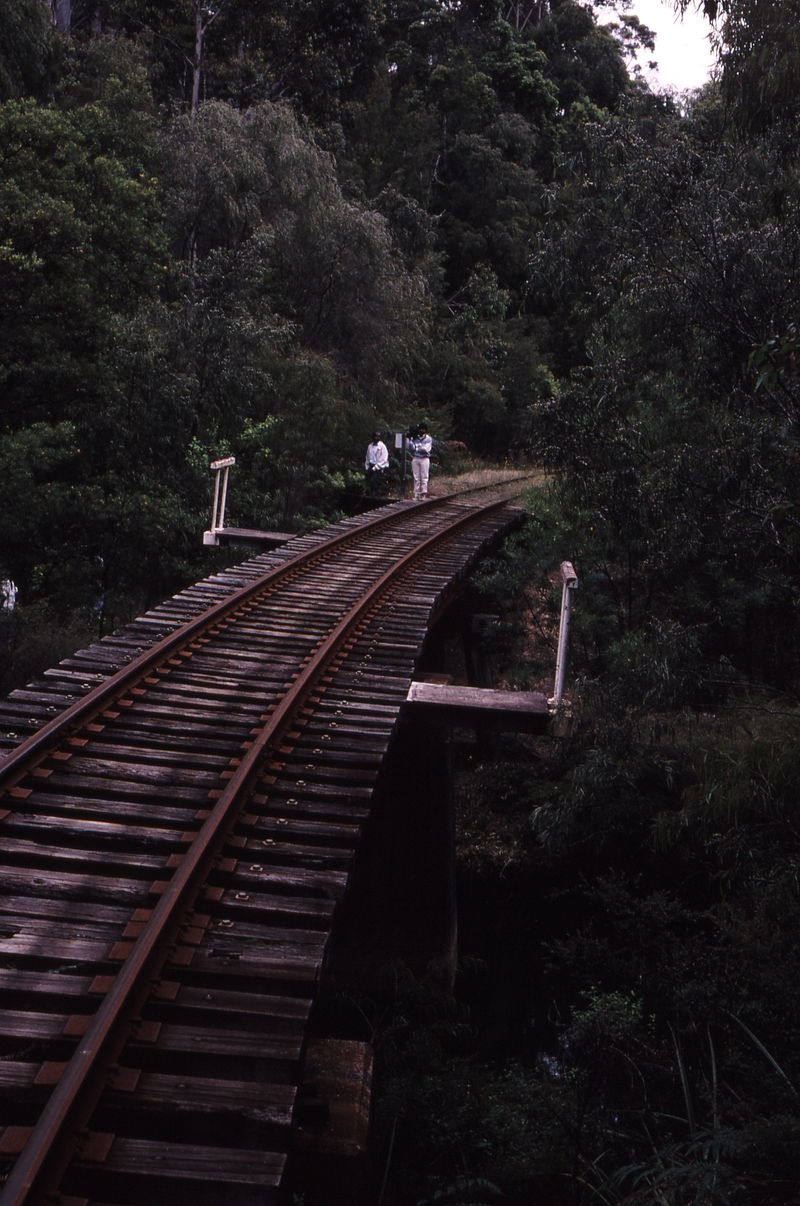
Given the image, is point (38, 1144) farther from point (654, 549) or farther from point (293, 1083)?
point (654, 549)

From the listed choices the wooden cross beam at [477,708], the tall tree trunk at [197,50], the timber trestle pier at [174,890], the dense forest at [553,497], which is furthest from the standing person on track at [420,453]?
the tall tree trunk at [197,50]

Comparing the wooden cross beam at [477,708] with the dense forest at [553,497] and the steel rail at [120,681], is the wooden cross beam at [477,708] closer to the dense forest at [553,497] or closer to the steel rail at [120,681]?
the dense forest at [553,497]

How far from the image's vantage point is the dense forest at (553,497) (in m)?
6.92

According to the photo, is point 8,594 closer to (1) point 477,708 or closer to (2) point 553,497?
(2) point 553,497

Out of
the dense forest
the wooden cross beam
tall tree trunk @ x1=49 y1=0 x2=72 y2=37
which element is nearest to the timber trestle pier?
the wooden cross beam

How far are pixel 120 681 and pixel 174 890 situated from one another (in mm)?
2889

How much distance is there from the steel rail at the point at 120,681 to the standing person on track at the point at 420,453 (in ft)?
27.6

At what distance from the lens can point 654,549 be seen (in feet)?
37.6

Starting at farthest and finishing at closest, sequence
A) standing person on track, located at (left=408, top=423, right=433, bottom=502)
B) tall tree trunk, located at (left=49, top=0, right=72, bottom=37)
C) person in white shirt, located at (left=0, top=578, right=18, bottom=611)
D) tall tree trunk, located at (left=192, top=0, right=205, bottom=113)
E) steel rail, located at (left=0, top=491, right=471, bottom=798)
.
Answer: tall tree trunk, located at (left=192, top=0, right=205, bottom=113) < tall tree trunk, located at (left=49, top=0, right=72, bottom=37) < standing person on track, located at (left=408, top=423, right=433, bottom=502) < person in white shirt, located at (left=0, top=578, right=18, bottom=611) < steel rail, located at (left=0, top=491, right=471, bottom=798)

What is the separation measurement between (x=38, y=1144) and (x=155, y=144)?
2286 centimetres

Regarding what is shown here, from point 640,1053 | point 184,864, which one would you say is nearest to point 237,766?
point 184,864

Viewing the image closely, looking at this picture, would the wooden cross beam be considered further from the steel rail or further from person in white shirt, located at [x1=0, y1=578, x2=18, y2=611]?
person in white shirt, located at [x1=0, y1=578, x2=18, y2=611]

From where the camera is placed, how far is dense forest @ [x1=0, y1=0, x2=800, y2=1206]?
22.7ft

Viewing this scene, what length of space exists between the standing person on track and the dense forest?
2883 millimetres
